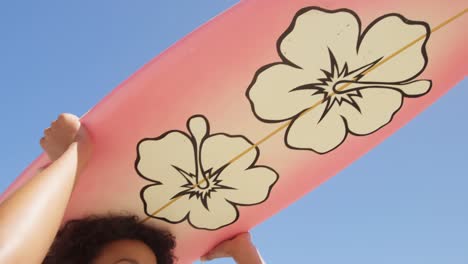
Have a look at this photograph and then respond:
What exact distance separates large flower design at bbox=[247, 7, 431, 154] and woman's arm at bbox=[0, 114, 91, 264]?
528 mm

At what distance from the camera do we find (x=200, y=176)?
1479 mm

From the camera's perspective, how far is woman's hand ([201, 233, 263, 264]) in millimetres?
1605

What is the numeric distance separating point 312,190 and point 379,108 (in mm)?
378

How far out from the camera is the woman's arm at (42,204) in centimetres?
75

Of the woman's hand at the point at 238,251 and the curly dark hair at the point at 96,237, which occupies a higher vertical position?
the curly dark hair at the point at 96,237

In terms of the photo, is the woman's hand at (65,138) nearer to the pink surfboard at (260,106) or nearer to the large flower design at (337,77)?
the pink surfboard at (260,106)

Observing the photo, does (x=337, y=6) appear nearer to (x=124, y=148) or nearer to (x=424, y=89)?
(x=424, y=89)

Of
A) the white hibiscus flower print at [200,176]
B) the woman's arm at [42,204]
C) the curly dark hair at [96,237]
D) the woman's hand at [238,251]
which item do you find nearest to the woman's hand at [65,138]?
the woman's arm at [42,204]

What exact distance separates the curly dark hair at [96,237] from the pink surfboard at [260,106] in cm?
4

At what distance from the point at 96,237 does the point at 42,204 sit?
699 millimetres

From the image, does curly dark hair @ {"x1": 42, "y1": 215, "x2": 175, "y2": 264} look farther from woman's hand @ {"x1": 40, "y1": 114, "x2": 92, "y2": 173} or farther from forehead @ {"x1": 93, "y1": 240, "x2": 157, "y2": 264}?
woman's hand @ {"x1": 40, "y1": 114, "x2": 92, "y2": 173}

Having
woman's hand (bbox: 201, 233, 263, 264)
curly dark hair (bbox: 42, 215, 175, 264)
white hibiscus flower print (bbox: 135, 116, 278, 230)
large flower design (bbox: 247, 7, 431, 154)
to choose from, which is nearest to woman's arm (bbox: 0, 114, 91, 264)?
white hibiscus flower print (bbox: 135, 116, 278, 230)

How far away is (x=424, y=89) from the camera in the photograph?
1449mm

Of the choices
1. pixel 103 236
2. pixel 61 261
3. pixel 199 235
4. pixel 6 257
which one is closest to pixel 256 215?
pixel 199 235
